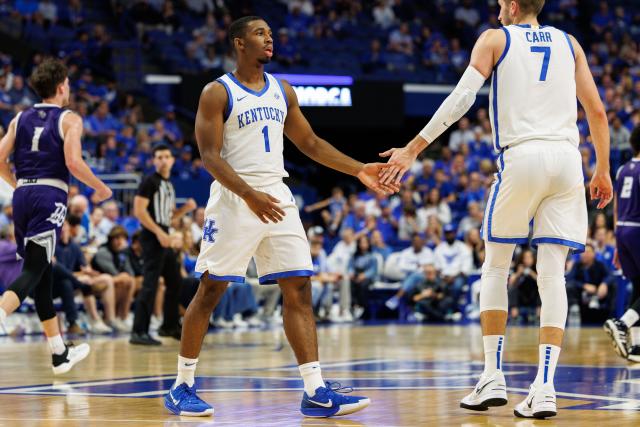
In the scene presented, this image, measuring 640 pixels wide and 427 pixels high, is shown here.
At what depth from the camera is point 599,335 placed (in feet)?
44.4

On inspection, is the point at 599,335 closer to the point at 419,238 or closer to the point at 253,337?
the point at 253,337

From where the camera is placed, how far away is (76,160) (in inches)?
321

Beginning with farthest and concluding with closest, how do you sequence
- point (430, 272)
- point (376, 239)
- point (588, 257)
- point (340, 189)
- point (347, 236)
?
1. point (340, 189)
2. point (347, 236)
3. point (376, 239)
4. point (430, 272)
5. point (588, 257)

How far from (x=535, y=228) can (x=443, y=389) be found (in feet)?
5.16

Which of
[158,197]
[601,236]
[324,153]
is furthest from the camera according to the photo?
[601,236]

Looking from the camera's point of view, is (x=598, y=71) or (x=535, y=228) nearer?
(x=535, y=228)

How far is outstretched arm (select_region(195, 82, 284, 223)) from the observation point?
593cm

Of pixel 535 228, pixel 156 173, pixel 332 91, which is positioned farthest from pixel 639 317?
pixel 332 91

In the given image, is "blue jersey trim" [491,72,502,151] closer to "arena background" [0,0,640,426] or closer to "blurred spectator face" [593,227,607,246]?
"arena background" [0,0,640,426]

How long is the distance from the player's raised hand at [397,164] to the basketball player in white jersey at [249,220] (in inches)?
2.5

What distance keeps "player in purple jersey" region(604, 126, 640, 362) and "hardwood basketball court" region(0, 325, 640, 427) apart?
0.35 metres

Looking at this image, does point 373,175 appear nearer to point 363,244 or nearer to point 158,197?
point 158,197

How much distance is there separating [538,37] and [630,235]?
4.55 m

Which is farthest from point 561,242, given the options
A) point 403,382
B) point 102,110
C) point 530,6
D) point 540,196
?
point 102,110
